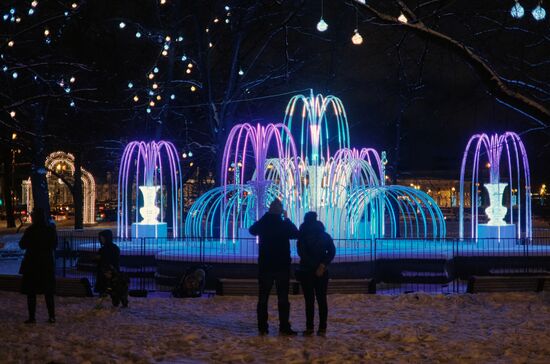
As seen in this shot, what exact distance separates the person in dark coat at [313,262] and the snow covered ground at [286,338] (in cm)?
37

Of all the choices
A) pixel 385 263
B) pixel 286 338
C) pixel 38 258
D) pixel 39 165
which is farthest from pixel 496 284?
pixel 39 165

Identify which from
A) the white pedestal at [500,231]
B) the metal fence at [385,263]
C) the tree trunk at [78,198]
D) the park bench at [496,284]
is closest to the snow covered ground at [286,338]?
the park bench at [496,284]

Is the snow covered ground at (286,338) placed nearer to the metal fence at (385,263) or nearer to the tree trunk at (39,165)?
the metal fence at (385,263)

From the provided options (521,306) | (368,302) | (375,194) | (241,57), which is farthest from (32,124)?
(521,306)

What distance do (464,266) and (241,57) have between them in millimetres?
17878

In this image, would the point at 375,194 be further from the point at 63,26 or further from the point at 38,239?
the point at 38,239

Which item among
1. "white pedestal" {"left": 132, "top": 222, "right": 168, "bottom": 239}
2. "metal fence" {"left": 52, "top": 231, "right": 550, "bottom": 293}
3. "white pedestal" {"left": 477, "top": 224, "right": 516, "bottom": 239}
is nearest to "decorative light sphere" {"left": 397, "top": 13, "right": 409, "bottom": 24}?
"metal fence" {"left": 52, "top": 231, "right": 550, "bottom": 293}

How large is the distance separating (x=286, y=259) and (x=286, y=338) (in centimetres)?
105

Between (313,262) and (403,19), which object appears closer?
(313,262)

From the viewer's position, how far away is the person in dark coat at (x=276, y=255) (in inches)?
400

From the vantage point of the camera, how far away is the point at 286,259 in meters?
10.3

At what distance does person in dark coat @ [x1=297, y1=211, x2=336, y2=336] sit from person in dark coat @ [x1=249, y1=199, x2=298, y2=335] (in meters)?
0.18

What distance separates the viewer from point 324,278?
10305mm

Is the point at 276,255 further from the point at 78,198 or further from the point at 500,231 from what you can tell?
the point at 78,198
